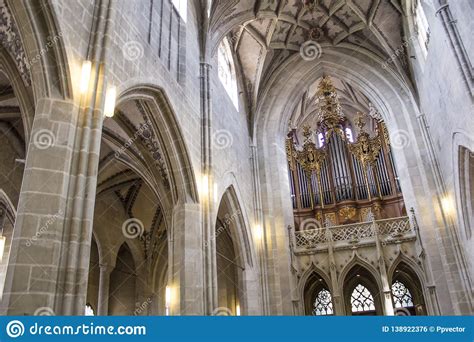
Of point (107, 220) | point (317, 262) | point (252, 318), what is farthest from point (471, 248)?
point (107, 220)

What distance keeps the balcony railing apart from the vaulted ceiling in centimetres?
584

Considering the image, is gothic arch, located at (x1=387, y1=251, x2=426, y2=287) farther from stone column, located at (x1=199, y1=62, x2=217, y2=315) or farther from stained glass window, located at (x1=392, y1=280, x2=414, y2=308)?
stone column, located at (x1=199, y1=62, x2=217, y2=315)

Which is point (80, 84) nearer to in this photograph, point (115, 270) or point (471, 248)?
point (471, 248)

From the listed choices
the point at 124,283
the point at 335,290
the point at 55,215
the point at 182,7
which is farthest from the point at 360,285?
the point at 55,215

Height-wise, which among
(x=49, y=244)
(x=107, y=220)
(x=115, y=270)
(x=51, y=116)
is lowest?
(x=49, y=244)

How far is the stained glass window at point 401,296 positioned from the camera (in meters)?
17.2

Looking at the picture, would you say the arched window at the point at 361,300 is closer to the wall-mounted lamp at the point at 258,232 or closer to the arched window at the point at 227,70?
the wall-mounted lamp at the point at 258,232

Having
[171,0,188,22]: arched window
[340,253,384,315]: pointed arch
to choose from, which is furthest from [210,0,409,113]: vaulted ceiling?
[340,253,384,315]: pointed arch

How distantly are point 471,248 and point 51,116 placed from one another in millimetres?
12238

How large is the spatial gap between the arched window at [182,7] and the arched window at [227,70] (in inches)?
116

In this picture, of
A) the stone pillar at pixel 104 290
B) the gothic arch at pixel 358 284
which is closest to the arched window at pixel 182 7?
the stone pillar at pixel 104 290

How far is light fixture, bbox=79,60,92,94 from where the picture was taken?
20.9 feet

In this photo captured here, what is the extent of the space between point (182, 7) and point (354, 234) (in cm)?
1015

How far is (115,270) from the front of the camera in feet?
60.0
